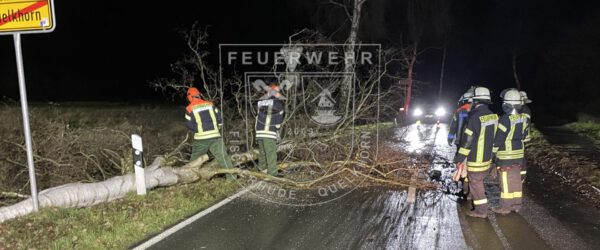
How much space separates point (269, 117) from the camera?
7.70 metres

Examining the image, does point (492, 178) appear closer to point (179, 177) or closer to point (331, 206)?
point (331, 206)

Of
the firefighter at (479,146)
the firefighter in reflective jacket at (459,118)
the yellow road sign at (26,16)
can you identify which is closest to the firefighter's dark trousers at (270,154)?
the firefighter in reflective jacket at (459,118)

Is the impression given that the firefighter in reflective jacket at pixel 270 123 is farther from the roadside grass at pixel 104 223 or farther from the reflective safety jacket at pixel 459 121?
the reflective safety jacket at pixel 459 121

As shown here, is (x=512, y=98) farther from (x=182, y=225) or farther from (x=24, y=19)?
(x=24, y=19)

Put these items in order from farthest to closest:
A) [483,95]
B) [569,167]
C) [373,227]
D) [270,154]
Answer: [569,167]
[270,154]
[483,95]
[373,227]

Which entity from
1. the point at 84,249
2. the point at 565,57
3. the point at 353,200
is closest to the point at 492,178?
the point at 353,200

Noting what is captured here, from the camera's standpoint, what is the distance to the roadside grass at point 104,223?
4.53m

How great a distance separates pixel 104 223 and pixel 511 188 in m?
5.12

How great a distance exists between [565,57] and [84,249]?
33802 mm

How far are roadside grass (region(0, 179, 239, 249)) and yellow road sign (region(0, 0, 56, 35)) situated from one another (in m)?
2.09

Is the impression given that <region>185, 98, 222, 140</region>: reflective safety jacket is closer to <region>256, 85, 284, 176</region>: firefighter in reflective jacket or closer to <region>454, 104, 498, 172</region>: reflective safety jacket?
<region>256, 85, 284, 176</region>: firefighter in reflective jacket

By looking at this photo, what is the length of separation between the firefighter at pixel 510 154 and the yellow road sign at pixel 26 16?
18.2ft

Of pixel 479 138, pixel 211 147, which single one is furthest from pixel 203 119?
pixel 479 138

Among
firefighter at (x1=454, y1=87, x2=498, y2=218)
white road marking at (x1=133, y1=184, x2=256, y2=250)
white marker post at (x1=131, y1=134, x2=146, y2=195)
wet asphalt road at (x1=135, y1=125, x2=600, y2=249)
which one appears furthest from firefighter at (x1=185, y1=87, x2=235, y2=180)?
firefighter at (x1=454, y1=87, x2=498, y2=218)
